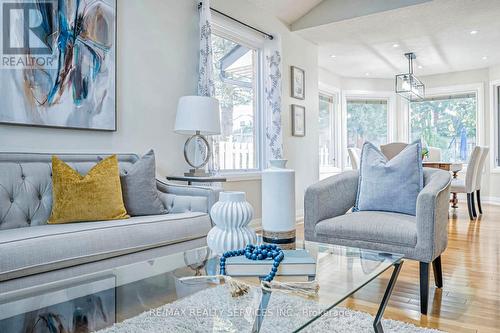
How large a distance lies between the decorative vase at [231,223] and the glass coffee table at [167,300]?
90 millimetres

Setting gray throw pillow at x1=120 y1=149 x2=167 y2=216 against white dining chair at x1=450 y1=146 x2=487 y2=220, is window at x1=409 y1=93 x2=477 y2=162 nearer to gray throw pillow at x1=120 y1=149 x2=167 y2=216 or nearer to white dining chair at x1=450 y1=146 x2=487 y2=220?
white dining chair at x1=450 y1=146 x2=487 y2=220

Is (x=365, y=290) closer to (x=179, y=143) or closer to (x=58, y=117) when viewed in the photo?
(x=179, y=143)

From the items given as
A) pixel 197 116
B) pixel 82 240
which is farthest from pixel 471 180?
pixel 82 240

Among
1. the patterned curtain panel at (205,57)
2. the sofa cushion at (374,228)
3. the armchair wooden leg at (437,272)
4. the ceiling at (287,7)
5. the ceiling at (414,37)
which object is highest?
the ceiling at (287,7)

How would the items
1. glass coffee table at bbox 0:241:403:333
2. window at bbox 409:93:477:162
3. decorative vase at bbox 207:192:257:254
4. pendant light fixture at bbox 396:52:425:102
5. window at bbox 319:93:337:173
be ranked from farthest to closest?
window at bbox 409:93:477:162
window at bbox 319:93:337:173
pendant light fixture at bbox 396:52:425:102
decorative vase at bbox 207:192:257:254
glass coffee table at bbox 0:241:403:333

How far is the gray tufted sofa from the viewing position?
1.54 meters

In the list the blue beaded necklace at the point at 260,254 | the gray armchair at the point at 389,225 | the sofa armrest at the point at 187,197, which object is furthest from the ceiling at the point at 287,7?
the blue beaded necklace at the point at 260,254

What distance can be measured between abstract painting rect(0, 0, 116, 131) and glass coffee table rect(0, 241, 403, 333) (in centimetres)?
153

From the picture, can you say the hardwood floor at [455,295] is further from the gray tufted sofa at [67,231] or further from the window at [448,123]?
the window at [448,123]

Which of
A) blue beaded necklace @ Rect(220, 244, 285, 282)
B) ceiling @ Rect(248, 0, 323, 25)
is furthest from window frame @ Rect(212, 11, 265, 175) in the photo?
blue beaded necklace @ Rect(220, 244, 285, 282)

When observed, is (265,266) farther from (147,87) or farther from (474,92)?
(474,92)

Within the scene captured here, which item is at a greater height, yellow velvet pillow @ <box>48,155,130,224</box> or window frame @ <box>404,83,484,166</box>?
window frame @ <box>404,83,484,166</box>

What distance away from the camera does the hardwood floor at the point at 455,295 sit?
1.84 m

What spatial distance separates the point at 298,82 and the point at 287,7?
0.99 metres
